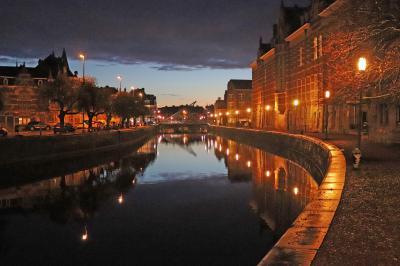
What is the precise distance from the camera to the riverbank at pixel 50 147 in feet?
112

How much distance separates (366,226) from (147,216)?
11.7 metres

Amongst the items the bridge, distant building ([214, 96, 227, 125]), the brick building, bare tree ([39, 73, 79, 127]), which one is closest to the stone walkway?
the brick building

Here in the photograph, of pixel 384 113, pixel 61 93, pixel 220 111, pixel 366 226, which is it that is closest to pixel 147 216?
pixel 366 226

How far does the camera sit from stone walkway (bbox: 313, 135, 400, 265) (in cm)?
676

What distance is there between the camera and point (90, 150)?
155 feet

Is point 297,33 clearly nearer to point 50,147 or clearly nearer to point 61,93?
point 61,93

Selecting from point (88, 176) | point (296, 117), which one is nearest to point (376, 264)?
point (88, 176)

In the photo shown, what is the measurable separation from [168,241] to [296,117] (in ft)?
170

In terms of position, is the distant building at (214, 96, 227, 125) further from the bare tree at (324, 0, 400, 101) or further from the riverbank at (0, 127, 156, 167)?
the bare tree at (324, 0, 400, 101)

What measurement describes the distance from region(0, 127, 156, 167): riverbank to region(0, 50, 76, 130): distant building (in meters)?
24.1

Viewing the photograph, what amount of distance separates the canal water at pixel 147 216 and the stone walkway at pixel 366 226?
11.1 feet

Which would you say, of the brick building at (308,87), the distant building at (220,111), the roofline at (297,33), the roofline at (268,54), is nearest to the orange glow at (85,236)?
the brick building at (308,87)

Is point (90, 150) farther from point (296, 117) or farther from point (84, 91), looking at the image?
point (296, 117)

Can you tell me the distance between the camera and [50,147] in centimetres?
3881
